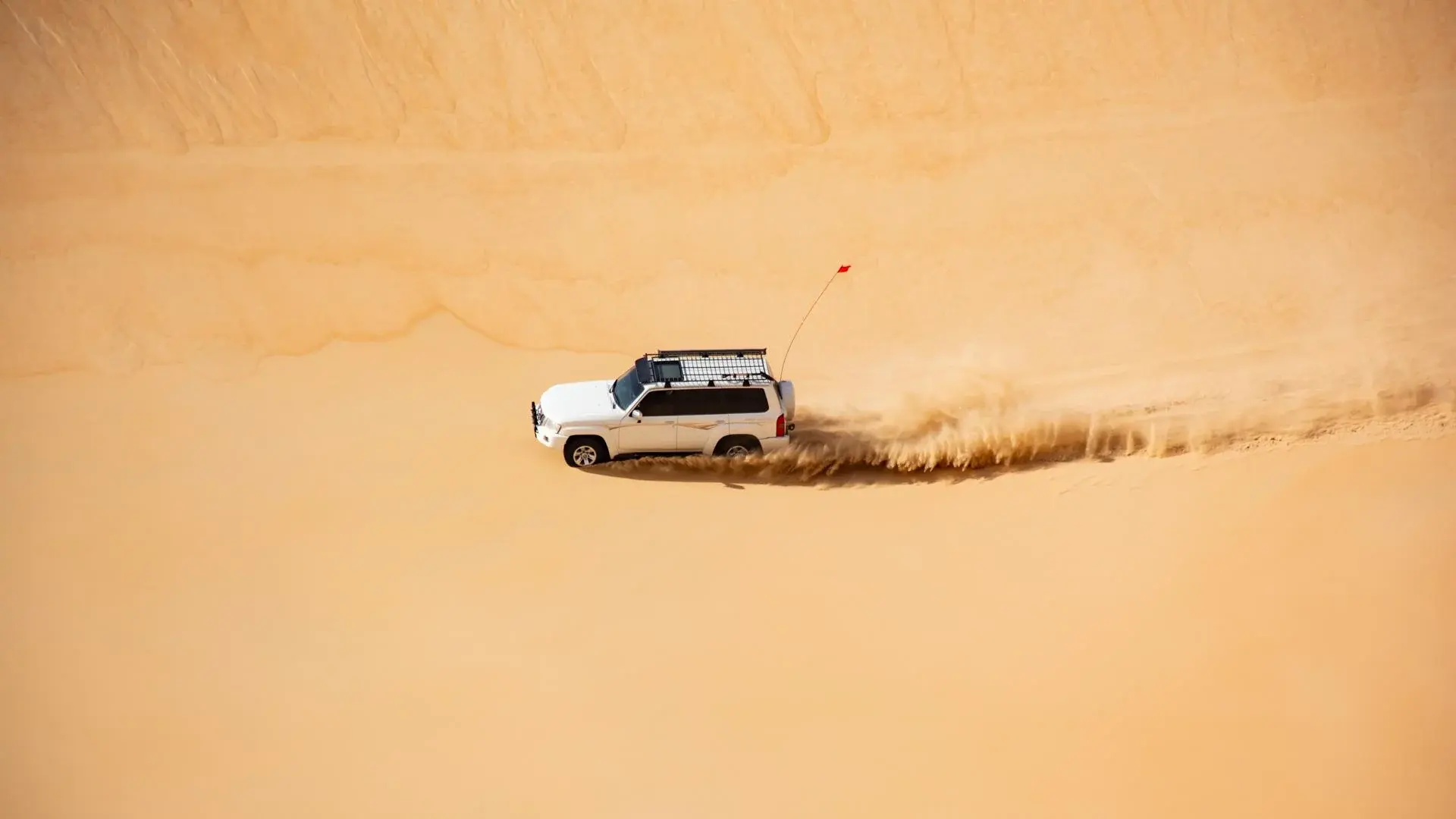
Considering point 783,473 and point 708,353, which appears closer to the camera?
point 783,473

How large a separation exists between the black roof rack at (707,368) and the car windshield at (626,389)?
10 cm

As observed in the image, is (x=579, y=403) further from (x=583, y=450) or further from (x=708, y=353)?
(x=708, y=353)

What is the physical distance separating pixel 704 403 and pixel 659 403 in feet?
1.59

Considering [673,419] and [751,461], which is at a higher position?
[673,419]

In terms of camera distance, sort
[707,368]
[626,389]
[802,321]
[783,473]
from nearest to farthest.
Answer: [783,473], [626,389], [707,368], [802,321]

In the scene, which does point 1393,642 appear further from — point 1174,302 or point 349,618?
point 349,618

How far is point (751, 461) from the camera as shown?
1261 cm

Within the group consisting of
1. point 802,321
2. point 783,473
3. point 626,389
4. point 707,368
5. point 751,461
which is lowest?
point 783,473

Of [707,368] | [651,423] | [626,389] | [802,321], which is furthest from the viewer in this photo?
[802,321]

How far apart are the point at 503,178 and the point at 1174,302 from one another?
10093mm

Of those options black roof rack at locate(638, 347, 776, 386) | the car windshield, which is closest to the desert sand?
the car windshield

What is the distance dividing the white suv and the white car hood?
0.4 inches

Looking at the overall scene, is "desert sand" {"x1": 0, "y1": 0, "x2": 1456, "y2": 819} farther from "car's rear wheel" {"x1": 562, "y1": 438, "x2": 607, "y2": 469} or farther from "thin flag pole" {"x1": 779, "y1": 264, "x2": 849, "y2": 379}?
"car's rear wheel" {"x1": 562, "y1": 438, "x2": 607, "y2": 469}

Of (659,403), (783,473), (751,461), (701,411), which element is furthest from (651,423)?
(783,473)
